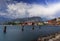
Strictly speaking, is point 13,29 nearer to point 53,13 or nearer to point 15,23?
point 15,23

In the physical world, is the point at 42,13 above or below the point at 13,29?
above

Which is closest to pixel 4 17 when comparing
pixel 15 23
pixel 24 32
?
pixel 15 23

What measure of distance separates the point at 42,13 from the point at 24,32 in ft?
1.71

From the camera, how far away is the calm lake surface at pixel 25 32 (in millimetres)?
2170

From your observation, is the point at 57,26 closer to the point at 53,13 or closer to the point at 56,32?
the point at 56,32

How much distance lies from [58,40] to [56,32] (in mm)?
158

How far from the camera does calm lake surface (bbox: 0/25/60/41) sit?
217 cm

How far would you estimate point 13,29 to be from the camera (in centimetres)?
217

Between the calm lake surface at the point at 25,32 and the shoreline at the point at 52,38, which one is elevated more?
the calm lake surface at the point at 25,32

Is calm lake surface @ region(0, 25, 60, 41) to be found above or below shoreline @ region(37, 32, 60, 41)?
above

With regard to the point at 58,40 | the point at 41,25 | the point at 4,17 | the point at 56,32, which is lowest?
the point at 58,40

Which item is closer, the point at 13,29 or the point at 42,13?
the point at 13,29

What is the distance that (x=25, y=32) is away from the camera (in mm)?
2227

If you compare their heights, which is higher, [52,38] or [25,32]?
[25,32]
